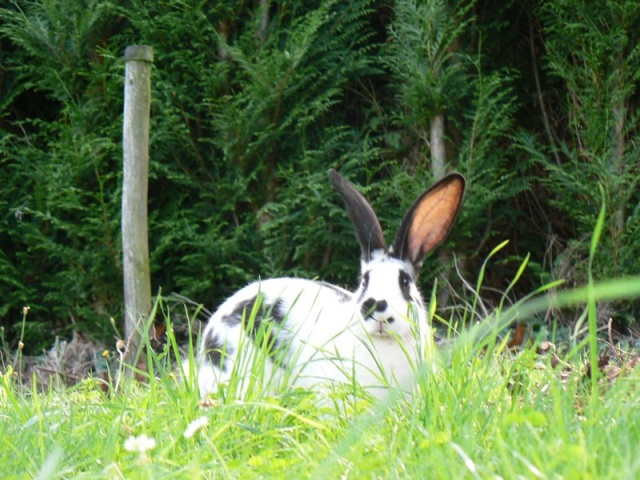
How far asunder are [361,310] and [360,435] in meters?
1.32

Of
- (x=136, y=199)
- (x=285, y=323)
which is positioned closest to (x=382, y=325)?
(x=285, y=323)

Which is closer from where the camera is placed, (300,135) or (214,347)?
(214,347)

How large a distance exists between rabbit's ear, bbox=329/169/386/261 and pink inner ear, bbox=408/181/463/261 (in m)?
0.14

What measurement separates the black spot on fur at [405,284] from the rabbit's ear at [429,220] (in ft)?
0.38

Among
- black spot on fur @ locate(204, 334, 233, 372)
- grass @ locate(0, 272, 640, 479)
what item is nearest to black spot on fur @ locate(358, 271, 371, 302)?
black spot on fur @ locate(204, 334, 233, 372)

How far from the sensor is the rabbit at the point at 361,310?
10.3 feet

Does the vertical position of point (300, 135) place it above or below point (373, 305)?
above

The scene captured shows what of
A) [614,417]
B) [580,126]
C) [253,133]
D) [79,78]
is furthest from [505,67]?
[614,417]

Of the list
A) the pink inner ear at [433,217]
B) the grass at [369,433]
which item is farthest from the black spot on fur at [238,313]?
the grass at [369,433]

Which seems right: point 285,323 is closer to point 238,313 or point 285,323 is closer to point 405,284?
point 238,313

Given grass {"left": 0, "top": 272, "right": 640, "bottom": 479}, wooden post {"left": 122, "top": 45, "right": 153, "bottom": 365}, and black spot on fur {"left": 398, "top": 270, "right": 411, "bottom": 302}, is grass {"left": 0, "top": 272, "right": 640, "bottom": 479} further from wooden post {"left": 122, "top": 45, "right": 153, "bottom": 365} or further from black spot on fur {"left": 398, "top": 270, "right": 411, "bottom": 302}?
wooden post {"left": 122, "top": 45, "right": 153, "bottom": 365}

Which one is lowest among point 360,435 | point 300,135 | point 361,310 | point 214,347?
point 214,347

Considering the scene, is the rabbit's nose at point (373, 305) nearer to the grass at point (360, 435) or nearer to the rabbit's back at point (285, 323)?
the rabbit's back at point (285, 323)

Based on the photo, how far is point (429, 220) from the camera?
3510 millimetres
